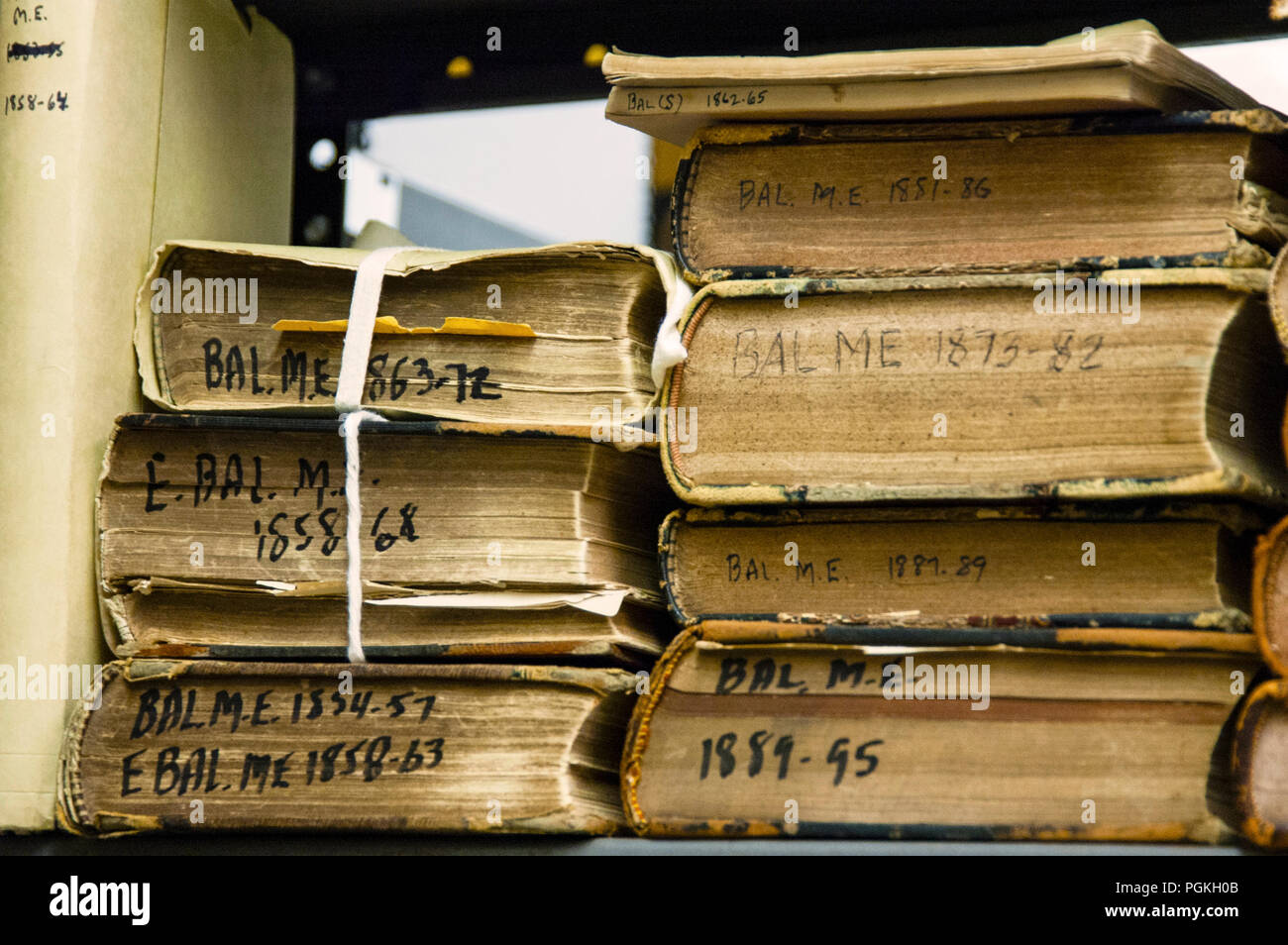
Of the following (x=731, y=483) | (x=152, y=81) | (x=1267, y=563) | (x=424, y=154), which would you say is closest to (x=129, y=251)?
(x=152, y=81)

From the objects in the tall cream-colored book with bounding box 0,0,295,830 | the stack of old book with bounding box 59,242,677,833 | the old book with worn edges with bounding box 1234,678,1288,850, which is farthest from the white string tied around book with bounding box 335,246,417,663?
the old book with worn edges with bounding box 1234,678,1288,850

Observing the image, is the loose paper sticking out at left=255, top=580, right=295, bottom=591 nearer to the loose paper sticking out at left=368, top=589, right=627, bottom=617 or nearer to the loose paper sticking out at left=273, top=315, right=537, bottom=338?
the loose paper sticking out at left=368, top=589, right=627, bottom=617

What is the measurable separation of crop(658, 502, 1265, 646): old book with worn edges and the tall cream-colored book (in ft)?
1.38

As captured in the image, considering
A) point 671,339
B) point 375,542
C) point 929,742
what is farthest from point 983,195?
point 375,542

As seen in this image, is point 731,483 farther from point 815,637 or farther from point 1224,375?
point 1224,375

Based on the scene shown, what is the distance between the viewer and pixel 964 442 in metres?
0.83

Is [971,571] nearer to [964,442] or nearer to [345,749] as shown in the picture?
[964,442]

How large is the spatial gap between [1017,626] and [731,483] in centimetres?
20

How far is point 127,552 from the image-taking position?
3.01 ft

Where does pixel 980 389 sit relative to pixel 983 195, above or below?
below

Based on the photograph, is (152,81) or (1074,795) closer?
(1074,795)

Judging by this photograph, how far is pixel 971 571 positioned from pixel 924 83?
32cm

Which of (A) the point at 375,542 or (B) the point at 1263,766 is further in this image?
(A) the point at 375,542

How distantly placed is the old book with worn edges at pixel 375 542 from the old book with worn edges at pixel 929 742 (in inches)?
3.5
